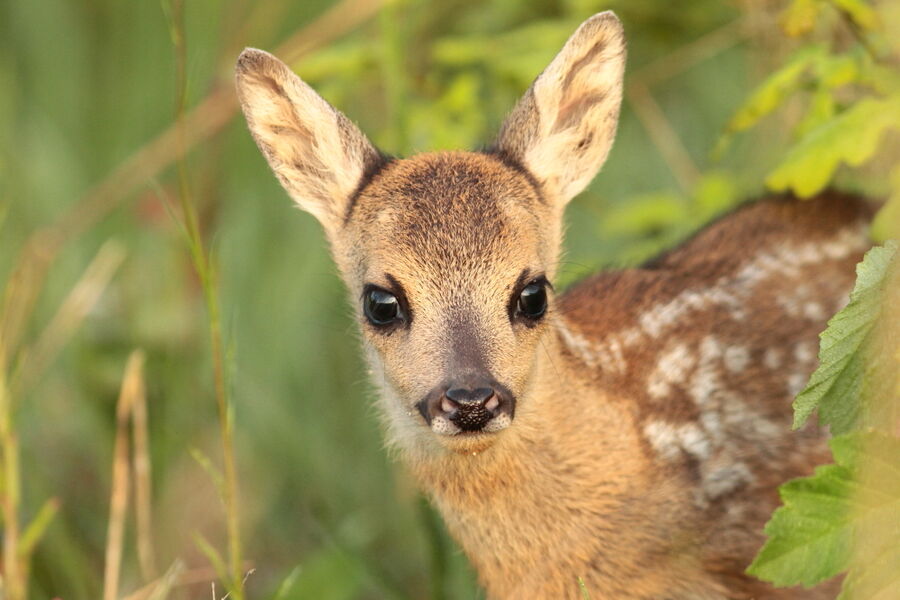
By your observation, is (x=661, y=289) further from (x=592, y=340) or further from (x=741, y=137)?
(x=741, y=137)

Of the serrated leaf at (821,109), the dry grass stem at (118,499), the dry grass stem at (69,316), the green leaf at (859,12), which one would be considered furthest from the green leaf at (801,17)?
the dry grass stem at (69,316)

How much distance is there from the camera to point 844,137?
345 centimetres

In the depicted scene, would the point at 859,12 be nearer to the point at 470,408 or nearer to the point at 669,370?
Result: the point at 669,370

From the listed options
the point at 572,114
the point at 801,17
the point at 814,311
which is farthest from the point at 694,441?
the point at 801,17

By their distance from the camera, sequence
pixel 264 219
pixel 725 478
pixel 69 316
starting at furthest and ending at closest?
pixel 264 219, pixel 69 316, pixel 725 478

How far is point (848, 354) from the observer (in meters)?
2.71

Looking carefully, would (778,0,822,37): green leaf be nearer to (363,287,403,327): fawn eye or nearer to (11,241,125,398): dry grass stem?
(363,287,403,327): fawn eye

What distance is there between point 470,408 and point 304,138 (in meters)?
1.36

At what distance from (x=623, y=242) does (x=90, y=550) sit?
265 cm

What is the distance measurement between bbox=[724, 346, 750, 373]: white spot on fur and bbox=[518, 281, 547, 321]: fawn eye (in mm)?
776

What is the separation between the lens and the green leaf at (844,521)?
2525 millimetres

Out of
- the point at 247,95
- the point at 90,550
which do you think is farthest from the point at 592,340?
the point at 90,550

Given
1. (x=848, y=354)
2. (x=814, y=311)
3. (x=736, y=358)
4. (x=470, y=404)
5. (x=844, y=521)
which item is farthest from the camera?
(x=814, y=311)

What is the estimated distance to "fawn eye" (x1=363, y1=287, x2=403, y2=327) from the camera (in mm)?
3654
